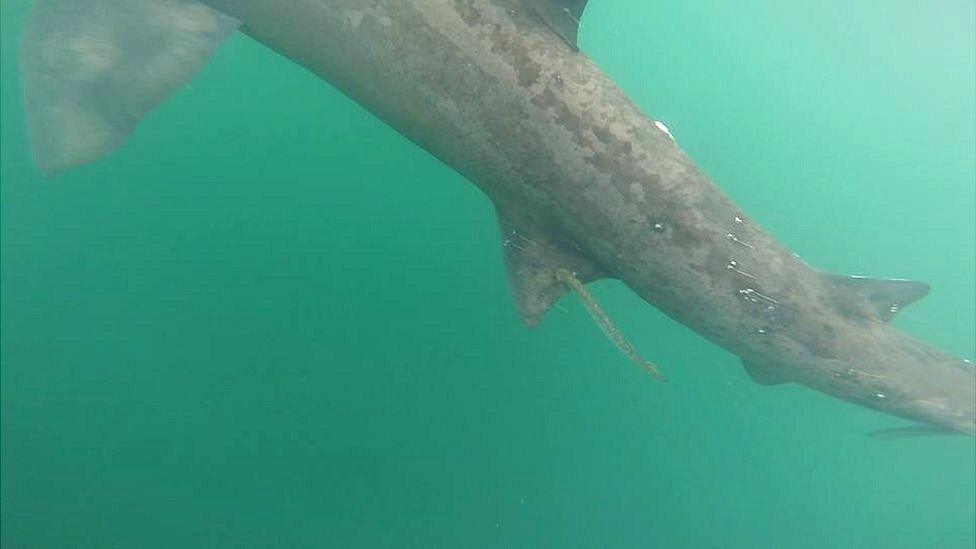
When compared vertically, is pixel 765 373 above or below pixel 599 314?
above

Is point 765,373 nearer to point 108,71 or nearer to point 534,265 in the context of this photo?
point 534,265

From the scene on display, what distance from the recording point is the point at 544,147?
3725 millimetres

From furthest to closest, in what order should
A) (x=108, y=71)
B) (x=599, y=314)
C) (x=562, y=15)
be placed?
(x=108, y=71) → (x=599, y=314) → (x=562, y=15)

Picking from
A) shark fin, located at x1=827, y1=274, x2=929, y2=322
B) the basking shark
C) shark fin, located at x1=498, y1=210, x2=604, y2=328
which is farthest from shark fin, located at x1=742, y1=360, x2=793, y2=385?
shark fin, located at x1=498, y1=210, x2=604, y2=328

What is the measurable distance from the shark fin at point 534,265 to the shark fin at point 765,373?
116 cm

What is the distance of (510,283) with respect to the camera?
4.48 metres

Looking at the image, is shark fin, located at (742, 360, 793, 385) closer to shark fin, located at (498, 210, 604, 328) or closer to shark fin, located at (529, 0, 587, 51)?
shark fin, located at (498, 210, 604, 328)

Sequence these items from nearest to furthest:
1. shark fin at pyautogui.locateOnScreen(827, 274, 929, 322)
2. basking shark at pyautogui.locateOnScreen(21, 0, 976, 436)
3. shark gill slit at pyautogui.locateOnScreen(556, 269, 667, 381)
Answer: basking shark at pyautogui.locateOnScreen(21, 0, 976, 436) < shark gill slit at pyautogui.locateOnScreen(556, 269, 667, 381) < shark fin at pyautogui.locateOnScreen(827, 274, 929, 322)

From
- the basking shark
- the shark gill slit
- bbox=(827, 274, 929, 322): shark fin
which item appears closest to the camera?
the basking shark

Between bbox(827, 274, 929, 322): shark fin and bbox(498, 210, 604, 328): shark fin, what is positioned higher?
bbox(827, 274, 929, 322): shark fin

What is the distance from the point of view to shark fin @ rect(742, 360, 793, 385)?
459 centimetres

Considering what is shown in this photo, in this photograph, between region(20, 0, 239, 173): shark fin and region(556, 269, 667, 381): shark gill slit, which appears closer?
region(556, 269, 667, 381): shark gill slit

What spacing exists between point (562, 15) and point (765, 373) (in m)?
2.46

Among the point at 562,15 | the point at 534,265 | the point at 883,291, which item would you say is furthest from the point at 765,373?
the point at 562,15
